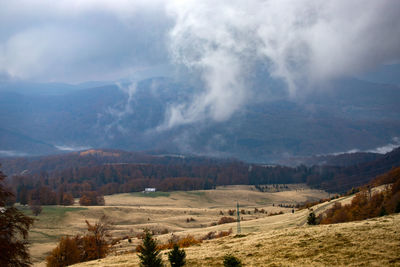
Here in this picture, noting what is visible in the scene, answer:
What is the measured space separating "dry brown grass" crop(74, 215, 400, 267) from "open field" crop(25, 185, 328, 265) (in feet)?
67.9

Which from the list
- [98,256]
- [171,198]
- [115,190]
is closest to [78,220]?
[98,256]

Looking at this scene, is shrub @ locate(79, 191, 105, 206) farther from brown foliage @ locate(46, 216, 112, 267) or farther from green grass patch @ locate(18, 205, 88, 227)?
brown foliage @ locate(46, 216, 112, 267)

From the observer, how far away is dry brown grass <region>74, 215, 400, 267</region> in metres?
21.0

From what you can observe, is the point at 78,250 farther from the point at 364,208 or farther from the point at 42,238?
the point at 364,208

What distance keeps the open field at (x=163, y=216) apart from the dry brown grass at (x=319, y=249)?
67.9ft

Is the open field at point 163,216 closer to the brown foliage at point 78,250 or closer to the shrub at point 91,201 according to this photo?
the brown foliage at point 78,250

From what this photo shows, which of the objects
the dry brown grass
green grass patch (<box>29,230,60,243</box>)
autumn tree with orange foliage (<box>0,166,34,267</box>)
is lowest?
green grass patch (<box>29,230,60,243</box>)

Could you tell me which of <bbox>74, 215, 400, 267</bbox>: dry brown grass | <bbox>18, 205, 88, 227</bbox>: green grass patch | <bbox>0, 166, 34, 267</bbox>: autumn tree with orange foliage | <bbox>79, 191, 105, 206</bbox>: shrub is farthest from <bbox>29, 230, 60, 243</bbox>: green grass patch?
<bbox>79, 191, 105, 206</bbox>: shrub

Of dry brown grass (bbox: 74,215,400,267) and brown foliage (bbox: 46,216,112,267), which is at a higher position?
dry brown grass (bbox: 74,215,400,267)

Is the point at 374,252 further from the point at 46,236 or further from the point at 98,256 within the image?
the point at 46,236

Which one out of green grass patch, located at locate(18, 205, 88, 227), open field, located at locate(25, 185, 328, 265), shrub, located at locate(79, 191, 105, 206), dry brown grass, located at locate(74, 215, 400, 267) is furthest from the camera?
shrub, located at locate(79, 191, 105, 206)

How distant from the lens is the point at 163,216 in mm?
107000

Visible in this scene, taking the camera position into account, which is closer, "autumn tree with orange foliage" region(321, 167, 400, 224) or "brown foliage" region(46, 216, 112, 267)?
"brown foliage" region(46, 216, 112, 267)

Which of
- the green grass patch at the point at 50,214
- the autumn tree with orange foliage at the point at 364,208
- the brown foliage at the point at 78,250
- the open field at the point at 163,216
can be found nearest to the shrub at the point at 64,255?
the brown foliage at the point at 78,250
